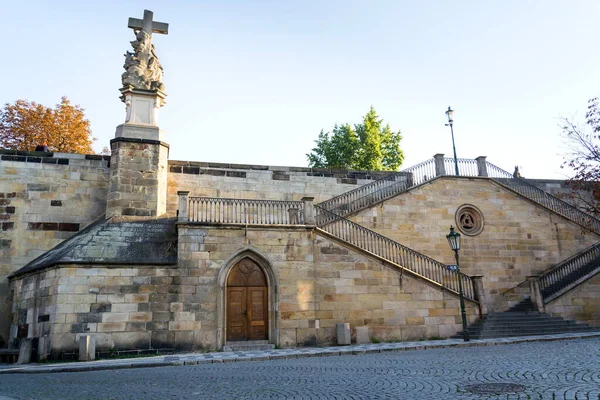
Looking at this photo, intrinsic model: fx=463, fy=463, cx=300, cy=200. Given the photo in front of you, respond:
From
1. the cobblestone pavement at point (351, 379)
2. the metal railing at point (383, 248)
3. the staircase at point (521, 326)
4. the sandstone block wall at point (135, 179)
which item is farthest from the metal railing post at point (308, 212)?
the staircase at point (521, 326)

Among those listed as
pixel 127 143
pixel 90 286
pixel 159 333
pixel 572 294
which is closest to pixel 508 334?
pixel 572 294

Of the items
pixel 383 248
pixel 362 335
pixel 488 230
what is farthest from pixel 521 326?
pixel 488 230

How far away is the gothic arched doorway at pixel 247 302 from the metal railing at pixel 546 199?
1368 centimetres

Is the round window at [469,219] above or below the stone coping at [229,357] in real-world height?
above

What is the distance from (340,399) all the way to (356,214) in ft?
47.4

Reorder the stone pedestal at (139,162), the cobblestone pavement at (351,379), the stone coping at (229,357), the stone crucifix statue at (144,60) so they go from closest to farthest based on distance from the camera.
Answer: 1. the cobblestone pavement at (351,379)
2. the stone coping at (229,357)
3. the stone pedestal at (139,162)
4. the stone crucifix statue at (144,60)

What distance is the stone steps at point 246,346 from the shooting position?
48.2 feet

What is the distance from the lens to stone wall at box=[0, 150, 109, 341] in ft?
58.0

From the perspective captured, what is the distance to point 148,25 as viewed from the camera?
20.2 meters

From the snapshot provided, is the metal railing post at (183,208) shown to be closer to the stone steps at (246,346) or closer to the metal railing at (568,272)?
the stone steps at (246,346)

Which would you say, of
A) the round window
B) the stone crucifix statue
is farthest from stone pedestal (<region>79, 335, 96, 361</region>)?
the round window

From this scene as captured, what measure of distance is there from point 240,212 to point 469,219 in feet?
38.3

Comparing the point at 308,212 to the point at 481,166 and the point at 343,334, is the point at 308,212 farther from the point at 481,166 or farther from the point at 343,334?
the point at 481,166

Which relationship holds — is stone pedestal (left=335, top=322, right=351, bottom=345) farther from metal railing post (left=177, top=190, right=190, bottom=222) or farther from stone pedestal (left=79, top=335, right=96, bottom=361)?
stone pedestal (left=79, top=335, right=96, bottom=361)
